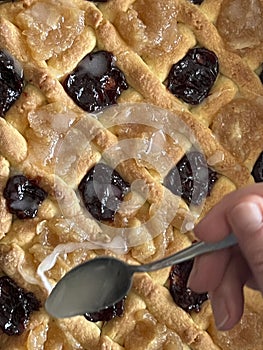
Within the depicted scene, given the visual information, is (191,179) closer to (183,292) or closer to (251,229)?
(183,292)

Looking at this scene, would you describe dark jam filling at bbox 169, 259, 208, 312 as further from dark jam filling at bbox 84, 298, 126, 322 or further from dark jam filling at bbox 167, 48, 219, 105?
dark jam filling at bbox 167, 48, 219, 105

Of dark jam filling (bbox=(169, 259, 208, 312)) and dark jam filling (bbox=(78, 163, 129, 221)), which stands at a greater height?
dark jam filling (bbox=(78, 163, 129, 221))

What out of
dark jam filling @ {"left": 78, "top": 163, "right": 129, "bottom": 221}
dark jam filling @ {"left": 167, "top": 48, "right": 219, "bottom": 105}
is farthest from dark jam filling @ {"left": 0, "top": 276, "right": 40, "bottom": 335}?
dark jam filling @ {"left": 167, "top": 48, "right": 219, "bottom": 105}

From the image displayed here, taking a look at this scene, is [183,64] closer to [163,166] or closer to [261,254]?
[163,166]

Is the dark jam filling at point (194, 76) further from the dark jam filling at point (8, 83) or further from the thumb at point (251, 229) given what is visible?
the thumb at point (251, 229)

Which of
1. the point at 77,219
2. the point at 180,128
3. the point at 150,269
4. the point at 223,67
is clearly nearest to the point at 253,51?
the point at 223,67

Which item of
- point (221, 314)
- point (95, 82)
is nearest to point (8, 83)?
point (95, 82)
